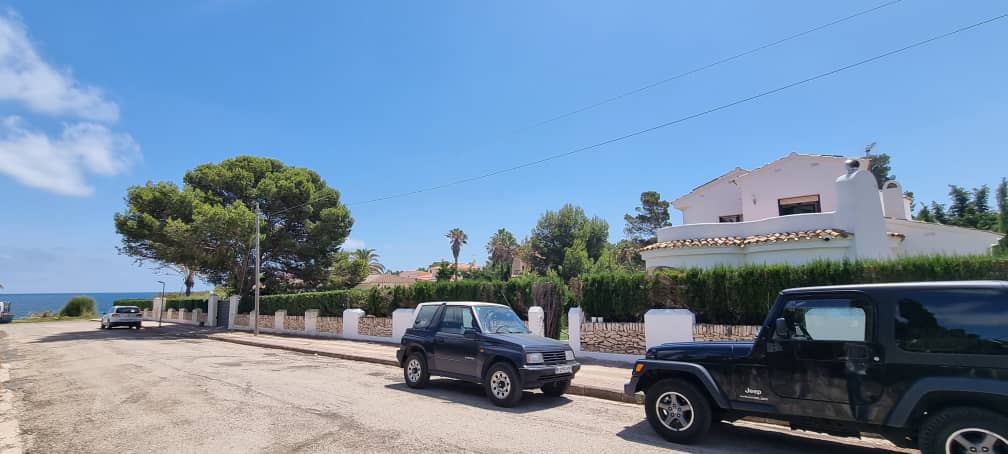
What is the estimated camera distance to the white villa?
15.8 meters

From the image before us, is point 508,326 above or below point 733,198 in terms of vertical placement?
below

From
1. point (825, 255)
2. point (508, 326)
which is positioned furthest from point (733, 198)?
point (508, 326)

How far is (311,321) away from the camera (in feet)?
79.9

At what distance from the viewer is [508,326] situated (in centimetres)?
950

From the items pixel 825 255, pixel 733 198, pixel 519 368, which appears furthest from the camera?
pixel 733 198

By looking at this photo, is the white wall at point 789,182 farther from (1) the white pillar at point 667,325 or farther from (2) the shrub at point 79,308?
(2) the shrub at point 79,308

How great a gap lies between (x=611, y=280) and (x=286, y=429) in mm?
9639

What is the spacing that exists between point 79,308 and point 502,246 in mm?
49609

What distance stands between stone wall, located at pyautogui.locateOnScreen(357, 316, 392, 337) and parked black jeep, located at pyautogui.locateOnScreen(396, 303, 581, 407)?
983 centimetres

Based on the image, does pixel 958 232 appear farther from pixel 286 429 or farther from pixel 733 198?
pixel 286 429

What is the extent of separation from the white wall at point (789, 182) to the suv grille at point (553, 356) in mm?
15528

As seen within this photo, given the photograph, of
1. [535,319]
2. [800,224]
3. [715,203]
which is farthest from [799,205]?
[535,319]

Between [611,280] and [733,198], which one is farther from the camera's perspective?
[733,198]

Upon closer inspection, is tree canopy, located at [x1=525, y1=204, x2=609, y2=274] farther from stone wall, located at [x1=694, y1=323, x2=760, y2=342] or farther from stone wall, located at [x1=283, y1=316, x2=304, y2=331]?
stone wall, located at [x1=694, y1=323, x2=760, y2=342]
